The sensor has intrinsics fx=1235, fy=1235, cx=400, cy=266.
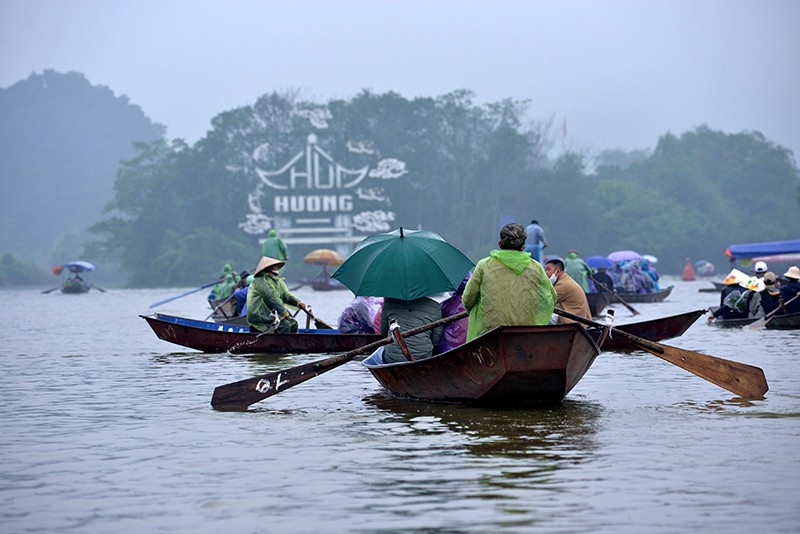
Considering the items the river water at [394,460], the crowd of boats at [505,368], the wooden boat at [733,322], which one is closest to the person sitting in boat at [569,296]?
the crowd of boats at [505,368]

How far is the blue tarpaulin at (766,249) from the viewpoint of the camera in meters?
36.8

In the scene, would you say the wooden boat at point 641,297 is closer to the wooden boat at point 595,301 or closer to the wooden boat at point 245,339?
the wooden boat at point 595,301

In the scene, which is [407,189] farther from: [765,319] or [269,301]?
[269,301]

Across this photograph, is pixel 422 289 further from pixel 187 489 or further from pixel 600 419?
pixel 187 489

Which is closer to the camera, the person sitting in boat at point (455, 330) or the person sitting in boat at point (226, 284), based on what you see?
the person sitting in boat at point (455, 330)

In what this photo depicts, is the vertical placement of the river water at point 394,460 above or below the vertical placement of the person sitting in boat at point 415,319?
below

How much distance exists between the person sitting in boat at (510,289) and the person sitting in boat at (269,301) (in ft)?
19.5

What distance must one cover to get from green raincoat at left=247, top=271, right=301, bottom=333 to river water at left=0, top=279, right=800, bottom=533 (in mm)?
2655

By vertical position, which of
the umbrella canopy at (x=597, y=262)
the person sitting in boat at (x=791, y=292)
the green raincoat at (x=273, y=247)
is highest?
the green raincoat at (x=273, y=247)

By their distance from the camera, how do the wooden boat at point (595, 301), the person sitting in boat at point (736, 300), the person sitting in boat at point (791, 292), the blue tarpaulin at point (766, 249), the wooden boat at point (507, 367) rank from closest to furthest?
the wooden boat at point (507, 367) < the person sitting in boat at point (791, 292) < the person sitting in boat at point (736, 300) < the wooden boat at point (595, 301) < the blue tarpaulin at point (766, 249)

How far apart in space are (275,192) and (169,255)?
7.47 meters

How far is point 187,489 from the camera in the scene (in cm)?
655

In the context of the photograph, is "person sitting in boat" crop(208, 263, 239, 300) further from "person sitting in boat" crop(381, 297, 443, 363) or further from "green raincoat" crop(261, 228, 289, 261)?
"person sitting in boat" crop(381, 297, 443, 363)

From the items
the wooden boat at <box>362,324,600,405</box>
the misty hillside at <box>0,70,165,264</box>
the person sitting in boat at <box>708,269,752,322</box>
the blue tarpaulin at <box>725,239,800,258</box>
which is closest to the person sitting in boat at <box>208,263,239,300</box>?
the person sitting in boat at <box>708,269,752,322</box>
